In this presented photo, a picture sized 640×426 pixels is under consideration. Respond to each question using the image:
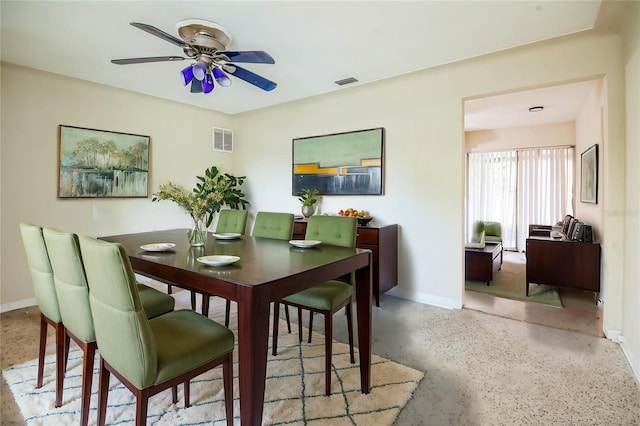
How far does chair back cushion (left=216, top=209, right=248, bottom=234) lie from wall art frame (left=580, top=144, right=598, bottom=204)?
3882 millimetres

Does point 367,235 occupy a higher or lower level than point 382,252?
higher

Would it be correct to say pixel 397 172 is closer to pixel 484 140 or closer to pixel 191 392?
pixel 191 392

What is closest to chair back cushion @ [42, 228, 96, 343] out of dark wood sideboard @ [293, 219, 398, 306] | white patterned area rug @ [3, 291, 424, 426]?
white patterned area rug @ [3, 291, 424, 426]

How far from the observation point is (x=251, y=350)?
1262mm

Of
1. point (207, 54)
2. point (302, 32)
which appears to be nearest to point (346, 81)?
point (302, 32)

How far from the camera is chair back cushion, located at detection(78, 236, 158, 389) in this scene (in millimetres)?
1241

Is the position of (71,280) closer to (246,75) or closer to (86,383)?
(86,383)

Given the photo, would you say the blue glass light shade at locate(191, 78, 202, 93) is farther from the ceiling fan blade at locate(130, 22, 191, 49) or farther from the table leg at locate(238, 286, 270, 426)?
the table leg at locate(238, 286, 270, 426)

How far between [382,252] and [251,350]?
7.90 feet

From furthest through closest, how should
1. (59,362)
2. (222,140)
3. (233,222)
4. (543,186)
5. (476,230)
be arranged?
(543,186), (476,230), (222,140), (233,222), (59,362)

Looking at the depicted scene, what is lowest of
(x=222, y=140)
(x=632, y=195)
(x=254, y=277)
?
(x=254, y=277)

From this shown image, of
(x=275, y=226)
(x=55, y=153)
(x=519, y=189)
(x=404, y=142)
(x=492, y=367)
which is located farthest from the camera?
(x=519, y=189)

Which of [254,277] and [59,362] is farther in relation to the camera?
[59,362]

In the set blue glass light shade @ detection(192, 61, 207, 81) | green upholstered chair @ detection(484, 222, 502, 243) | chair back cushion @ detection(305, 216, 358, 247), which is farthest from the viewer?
green upholstered chair @ detection(484, 222, 502, 243)
